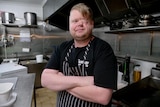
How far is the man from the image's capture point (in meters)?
0.88

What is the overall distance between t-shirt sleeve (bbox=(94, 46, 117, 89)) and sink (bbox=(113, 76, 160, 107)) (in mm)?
340

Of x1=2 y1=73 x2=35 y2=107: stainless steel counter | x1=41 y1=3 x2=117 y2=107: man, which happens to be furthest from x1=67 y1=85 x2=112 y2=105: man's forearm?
x1=2 y1=73 x2=35 y2=107: stainless steel counter

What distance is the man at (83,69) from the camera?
0.88 meters

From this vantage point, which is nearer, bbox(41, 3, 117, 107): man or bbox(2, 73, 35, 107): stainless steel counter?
bbox(41, 3, 117, 107): man

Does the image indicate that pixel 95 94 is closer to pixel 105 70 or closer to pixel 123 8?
pixel 105 70

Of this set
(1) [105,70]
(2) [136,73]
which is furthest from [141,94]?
(1) [105,70]

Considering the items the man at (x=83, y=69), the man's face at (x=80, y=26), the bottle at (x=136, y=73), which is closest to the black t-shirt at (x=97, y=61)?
the man at (x=83, y=69)

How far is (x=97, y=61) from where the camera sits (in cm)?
A: 94

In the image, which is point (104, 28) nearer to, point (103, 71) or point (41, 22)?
point (103, 71)

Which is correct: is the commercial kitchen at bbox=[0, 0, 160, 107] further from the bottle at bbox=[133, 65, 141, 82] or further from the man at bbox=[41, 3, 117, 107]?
the man at bbox=[41, 3, 117, 107]

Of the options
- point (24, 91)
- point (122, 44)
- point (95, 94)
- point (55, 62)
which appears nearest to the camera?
point (95, 94)

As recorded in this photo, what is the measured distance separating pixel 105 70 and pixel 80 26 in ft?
1.20

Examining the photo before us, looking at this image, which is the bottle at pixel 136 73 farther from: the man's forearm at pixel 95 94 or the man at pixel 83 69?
the man's forearm at pixel 95 94

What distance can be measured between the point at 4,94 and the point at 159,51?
173 centimetres
